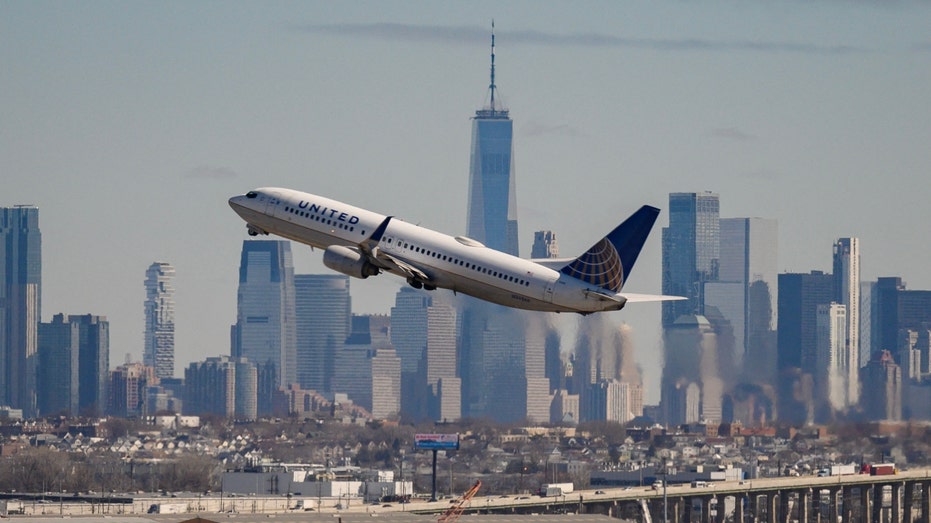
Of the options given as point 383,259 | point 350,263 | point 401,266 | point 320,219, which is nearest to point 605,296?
point 401,266

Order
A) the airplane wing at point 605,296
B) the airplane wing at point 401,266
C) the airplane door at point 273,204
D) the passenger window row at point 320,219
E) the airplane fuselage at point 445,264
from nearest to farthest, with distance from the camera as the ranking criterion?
the airplane wing at point 605,296
the airplane fuselage at point 445,264
the airplane wing at point 401,266
the passenger window row at point 320,219
the airplane door at point 273,204

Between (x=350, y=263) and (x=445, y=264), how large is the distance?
4549mm

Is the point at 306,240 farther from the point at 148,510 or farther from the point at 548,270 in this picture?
the point at 148,510

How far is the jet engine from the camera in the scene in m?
122

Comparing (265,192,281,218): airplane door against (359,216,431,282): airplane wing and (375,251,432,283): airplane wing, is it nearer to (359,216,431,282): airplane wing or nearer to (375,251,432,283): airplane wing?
(359,216,431,282): airplane wing

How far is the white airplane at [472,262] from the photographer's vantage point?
119875 mm

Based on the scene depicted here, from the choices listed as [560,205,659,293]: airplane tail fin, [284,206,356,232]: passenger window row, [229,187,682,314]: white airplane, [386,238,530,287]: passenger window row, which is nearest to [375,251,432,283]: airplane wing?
[229,187,682,314]: white airplane

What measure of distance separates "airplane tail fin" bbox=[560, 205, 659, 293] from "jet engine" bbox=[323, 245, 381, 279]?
8.87m

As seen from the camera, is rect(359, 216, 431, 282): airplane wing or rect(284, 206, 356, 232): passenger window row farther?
rect(284, 206, 356, 232): passenger window row

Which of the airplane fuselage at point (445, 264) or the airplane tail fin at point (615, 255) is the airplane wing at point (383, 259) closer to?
the airplane fuselage at point (445, 264)

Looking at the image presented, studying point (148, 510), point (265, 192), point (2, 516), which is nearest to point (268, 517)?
point (2, 516)

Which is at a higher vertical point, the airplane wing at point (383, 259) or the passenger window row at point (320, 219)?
the passenger window row at point (320, 219)

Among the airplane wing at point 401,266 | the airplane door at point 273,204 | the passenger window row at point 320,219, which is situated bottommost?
the airplane wing at point 401,266

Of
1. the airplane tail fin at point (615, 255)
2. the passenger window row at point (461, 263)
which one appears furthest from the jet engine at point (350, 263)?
the airplane tail fin at point (615, 255)
